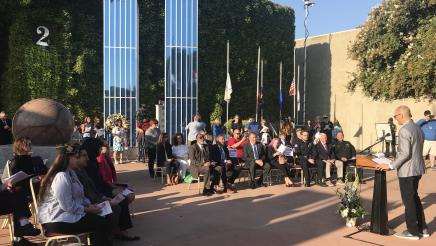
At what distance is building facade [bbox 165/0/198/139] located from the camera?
1909cm

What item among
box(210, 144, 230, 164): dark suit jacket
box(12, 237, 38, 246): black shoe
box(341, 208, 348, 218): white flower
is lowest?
box(12, 237, 38, 246): black shoe

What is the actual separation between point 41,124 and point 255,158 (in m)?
5.25

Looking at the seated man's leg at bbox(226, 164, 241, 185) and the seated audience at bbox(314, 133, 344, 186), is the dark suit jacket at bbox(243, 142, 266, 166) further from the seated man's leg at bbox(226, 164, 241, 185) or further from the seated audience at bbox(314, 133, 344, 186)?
the seated audience at bbox(314, 133, 344, 186)

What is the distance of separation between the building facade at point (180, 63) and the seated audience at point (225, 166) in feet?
28.3

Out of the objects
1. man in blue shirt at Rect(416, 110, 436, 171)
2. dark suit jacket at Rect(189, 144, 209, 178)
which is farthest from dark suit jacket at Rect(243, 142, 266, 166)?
man in blue shirt at Rect(416, 110, 436, 171)

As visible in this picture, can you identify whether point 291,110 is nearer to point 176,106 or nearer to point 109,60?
point 176,106

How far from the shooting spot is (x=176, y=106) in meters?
19.4

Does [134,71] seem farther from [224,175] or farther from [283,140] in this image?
[224,175]

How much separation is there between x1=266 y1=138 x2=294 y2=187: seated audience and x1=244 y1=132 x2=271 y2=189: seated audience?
10.7 inches

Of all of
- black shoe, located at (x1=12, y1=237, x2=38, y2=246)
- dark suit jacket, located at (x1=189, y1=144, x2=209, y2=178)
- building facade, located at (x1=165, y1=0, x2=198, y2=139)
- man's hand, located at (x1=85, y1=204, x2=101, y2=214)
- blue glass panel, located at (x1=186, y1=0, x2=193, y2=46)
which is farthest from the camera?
blue glass panel, located at (x1=186, y1=0, x2=193, y2=46)

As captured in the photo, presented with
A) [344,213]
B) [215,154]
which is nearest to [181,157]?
[215,154]

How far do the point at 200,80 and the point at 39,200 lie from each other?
19087mm

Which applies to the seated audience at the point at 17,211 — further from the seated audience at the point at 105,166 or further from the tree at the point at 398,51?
the tree at the point at 398,51

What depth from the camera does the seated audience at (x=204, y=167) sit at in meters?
9.64
